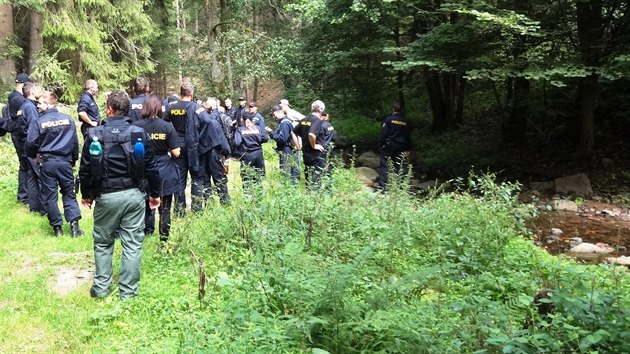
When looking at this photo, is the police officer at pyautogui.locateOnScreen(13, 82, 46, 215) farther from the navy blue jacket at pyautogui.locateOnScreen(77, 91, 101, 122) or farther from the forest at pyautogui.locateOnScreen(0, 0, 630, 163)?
the forest at pyautogui.locateOnScreen(0, 0, 630, 163)

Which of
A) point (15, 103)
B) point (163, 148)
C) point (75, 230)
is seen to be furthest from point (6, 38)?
point (163, 148)

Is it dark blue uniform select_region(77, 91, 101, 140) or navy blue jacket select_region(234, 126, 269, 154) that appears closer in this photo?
dark blue uniform select_region(77, 91, 101, 140)

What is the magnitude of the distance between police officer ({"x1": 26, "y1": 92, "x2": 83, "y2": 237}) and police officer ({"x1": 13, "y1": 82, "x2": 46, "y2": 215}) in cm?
59

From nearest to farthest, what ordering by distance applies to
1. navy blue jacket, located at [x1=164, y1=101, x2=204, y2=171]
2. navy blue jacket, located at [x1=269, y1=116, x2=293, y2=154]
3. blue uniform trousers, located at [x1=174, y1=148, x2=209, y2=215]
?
blue uniform trousers, located at [x1=174, y1=148, x2=209, y2=215] → navy blue jacket, located at [x1=164, y1=101, x2=204, y2=171] → navy blue jacket, located at [x1=269, y1=116, x2=293, y2=154]

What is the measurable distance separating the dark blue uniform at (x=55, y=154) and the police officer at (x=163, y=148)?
125 centimetres

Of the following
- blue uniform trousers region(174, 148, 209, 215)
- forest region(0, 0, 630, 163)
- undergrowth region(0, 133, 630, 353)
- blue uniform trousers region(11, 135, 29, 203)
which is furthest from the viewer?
forest region(0, 0, 630, 163)

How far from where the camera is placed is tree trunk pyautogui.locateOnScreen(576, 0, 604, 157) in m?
11.9

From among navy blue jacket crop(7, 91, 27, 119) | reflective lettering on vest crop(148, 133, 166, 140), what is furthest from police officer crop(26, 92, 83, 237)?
reflective lettering on vest crop(148, 133, 166, 140)

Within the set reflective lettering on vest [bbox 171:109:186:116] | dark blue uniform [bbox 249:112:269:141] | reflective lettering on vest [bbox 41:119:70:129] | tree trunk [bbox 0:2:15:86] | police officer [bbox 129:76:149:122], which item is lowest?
dark blue uniform [bbox 249:112:269:141]

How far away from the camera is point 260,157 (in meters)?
9.84

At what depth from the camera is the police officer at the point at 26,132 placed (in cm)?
795

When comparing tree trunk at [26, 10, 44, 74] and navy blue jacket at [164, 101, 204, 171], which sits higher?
tree trunk at [26, 10, 44, 74]

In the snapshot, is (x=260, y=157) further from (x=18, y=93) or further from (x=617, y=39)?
(x=617, y=39)

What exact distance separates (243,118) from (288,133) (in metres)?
1.04
